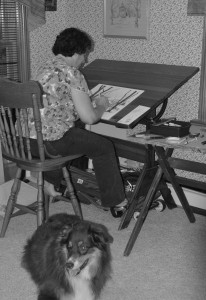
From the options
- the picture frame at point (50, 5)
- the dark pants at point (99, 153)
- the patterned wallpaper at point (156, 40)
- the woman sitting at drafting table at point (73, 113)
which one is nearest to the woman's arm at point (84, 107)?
the woman sitting at drafting table at point (73, 113)

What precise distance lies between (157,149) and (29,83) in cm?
86

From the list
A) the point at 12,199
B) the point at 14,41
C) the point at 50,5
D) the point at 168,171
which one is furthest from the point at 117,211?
the point at 50,5

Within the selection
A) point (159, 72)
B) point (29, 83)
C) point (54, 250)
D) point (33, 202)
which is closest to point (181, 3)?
point (159, 72)

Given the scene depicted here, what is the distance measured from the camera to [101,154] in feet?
8.83

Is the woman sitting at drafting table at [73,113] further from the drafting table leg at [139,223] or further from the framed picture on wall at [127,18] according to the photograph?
the framed picture on wall at [127,18]

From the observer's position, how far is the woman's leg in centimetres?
261

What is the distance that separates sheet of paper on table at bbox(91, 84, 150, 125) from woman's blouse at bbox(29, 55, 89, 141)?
0.25 m

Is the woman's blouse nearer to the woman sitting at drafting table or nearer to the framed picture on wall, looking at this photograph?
the woman sitting at drafting table

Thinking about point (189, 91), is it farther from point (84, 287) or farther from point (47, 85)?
point (84, 287)

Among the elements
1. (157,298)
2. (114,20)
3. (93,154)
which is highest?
(114,20)

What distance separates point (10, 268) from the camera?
2445mm

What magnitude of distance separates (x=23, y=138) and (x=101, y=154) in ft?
1.57

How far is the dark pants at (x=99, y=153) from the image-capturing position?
2.61m

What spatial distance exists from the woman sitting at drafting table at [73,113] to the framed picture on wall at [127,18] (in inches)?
26.1
